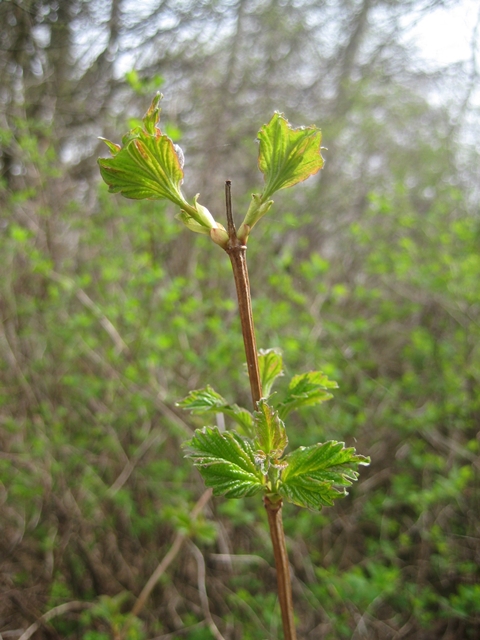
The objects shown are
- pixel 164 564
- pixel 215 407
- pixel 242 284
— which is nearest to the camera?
pixel 242 284

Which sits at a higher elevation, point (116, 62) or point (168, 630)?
Result: point (116, 62)

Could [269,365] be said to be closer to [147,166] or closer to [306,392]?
[306,392]

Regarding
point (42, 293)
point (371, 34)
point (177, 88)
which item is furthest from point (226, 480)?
point (371, 34)

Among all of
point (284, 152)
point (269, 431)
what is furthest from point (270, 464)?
point (284, 152)

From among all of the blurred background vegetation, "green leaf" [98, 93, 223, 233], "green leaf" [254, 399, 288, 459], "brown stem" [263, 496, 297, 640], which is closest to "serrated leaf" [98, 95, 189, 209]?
"green leaf" [98, 93, 223, 233]

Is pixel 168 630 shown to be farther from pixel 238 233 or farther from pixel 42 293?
pixel 238 233

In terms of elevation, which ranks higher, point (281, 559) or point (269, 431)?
point (269, 431)
